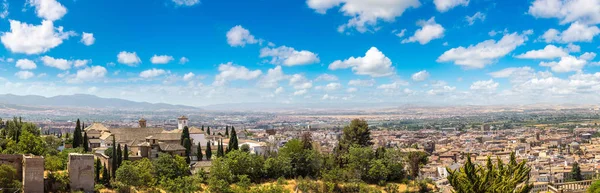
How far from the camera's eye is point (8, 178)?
22.0 m

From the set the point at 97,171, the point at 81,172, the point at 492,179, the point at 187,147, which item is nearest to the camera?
the point at 492,179

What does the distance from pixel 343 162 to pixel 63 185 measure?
16188 mm

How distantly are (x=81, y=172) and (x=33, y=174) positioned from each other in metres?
2.15

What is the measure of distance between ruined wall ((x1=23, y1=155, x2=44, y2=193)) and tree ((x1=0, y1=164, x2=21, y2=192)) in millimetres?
380

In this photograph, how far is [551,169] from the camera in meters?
54.5

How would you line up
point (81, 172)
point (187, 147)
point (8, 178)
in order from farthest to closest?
1. point (187, 147)
2. point (81, 172)
3. point (8, 178)

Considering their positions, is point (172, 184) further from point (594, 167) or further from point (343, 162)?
point (594, 167)

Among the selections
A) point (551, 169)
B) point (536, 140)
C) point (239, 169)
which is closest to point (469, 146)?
point (536, 140)

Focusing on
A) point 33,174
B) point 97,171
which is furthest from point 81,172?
point 33,174

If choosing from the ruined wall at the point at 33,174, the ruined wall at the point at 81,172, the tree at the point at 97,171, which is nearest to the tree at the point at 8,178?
the ruined wall at the point at 33,174

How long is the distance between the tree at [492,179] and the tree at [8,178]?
18.2m

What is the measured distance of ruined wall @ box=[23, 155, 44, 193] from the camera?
22.0m

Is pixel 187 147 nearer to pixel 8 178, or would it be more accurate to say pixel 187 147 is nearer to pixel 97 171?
pixel 97 171

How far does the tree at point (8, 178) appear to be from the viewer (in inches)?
855
